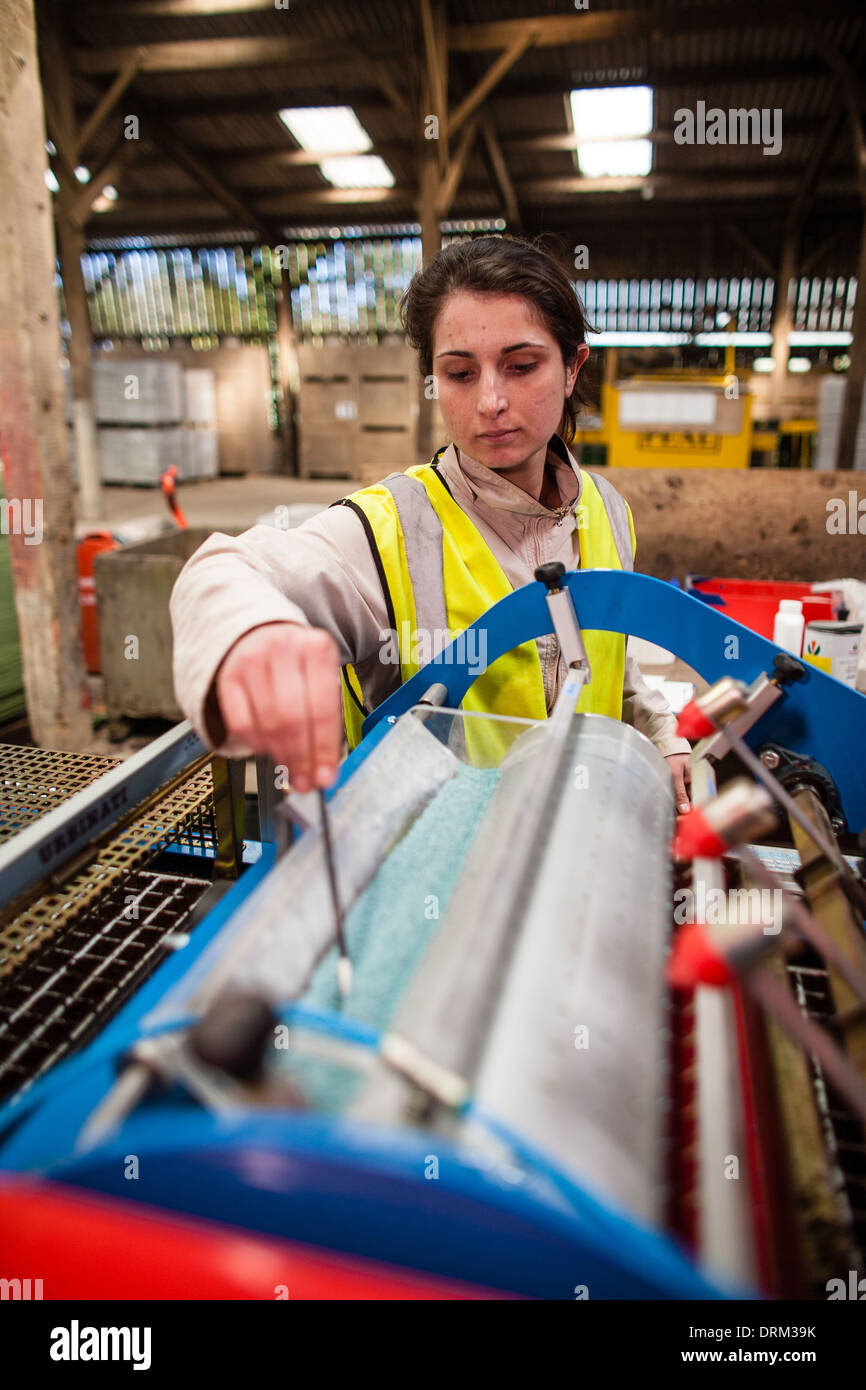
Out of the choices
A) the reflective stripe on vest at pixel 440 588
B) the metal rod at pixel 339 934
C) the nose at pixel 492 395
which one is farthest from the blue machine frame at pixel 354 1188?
the nose at pixel 492 395

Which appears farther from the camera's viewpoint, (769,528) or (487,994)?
(769,528)

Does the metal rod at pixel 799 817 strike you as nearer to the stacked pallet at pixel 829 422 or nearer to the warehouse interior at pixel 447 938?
Answer: the warehouse interior at pixel 447 938

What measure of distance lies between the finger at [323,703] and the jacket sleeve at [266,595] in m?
0.09

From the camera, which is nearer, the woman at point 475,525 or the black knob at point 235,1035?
the black knob at point 235,1035

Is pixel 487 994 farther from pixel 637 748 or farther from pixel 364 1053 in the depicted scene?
pixel 637 748

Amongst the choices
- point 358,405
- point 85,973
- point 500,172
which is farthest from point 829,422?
point 85,973

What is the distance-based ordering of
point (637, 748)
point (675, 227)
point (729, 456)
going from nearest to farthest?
point (637, 748) < point (729, 456) < point (675, 227)

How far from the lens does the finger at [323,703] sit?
2.62ft

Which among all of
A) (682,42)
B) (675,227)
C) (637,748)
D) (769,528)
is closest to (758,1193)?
(637,748)

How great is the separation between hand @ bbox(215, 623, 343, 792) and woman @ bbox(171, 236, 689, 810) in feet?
1.11

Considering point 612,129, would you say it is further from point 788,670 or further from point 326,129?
point 788,670

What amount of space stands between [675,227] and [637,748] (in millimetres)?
14042

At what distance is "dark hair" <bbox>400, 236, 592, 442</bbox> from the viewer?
5.01 ft

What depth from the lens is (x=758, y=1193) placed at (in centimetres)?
60
